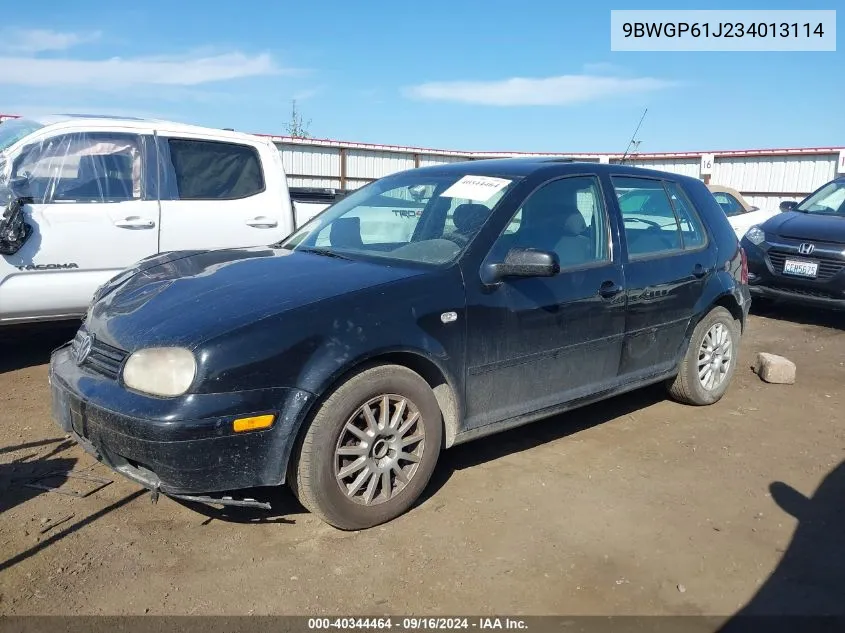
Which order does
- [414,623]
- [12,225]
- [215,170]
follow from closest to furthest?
[414,623], [12,225], [215,170]

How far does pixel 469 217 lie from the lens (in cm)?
372

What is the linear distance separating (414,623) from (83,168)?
14.3ft

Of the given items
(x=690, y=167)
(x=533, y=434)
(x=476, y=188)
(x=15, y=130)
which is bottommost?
(x=533, y=434)

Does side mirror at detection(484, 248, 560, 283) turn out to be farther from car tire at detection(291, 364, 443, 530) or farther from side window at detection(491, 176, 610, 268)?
car tire at detection(291, 364, 443, 530)

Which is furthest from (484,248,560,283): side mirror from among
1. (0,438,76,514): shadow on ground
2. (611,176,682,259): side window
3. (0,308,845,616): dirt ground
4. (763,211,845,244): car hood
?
(763,211,845,244): car hood

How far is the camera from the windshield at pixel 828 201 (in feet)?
27.8

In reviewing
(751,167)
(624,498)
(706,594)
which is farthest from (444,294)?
(751,167)

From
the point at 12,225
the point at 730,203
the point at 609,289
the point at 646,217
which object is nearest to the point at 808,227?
the point at 730,203

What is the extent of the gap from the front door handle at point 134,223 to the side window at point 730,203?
29.8ft

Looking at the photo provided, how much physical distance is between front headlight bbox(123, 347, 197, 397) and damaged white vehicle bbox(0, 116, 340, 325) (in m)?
2.67

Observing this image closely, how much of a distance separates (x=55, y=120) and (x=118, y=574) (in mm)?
3947

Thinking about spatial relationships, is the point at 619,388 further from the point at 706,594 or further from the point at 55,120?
the point at 55,120

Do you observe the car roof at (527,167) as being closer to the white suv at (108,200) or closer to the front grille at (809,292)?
the white suv at (108,200)

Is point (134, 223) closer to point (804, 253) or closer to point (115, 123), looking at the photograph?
point (115, 123)
